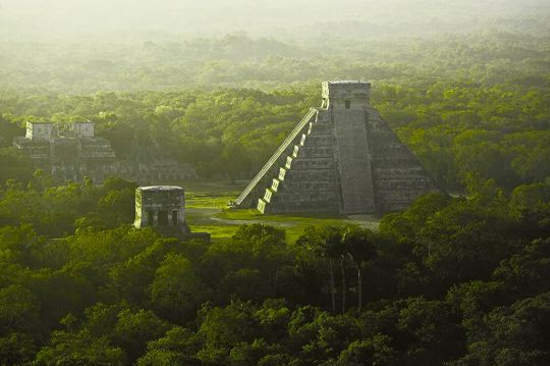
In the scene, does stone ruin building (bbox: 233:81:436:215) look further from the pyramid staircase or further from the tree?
the tree

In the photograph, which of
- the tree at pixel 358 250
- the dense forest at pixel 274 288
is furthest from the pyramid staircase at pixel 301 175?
the tree at pixel 358 250

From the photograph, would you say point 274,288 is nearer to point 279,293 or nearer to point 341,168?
point 279,293

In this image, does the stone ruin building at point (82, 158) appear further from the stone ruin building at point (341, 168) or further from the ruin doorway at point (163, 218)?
the ruin doorway at point (163, 218)

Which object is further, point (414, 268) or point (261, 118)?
point (261, 118)

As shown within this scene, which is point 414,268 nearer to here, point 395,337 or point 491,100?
point 395,337

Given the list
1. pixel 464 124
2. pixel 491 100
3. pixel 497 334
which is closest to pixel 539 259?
pixel 497 334
